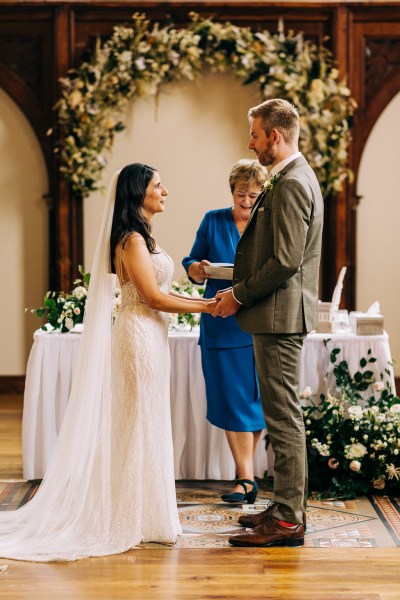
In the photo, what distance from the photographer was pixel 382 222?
7520 millimetres

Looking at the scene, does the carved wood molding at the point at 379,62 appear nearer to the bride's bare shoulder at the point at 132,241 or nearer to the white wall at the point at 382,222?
A: the white wall at the point at 382,222

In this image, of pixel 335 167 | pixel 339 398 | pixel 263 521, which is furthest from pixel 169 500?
pixel 335 167

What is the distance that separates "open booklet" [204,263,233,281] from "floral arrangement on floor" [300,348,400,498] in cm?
85

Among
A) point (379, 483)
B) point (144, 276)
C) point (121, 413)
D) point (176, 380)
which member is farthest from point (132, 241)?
point (379, 483)

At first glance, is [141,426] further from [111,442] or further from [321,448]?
[321,448]

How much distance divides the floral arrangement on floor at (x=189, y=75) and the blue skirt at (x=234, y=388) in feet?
9.48

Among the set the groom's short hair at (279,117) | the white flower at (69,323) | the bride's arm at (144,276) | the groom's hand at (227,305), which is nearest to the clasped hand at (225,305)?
the groom's hand at (227,305)

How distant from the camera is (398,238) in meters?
7.53

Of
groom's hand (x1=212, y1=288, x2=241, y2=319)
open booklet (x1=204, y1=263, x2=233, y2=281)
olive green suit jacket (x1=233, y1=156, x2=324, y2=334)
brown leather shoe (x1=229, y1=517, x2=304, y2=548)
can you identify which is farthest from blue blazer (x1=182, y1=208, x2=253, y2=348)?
brown leather shoe (x1=229, y1=517, x2=304, y2=548)

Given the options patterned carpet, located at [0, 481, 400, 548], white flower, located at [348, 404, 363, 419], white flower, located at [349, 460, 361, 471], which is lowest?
patterned carpet, located at [0, 481, 400, 548]

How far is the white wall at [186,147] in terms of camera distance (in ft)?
24.3

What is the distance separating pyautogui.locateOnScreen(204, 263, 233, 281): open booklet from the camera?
14.7 ft

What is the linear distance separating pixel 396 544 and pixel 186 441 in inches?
57.3

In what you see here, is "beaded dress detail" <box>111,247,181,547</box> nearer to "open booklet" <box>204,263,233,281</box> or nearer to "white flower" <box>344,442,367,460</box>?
"open booklet" <box>204,263,233,281</box>
